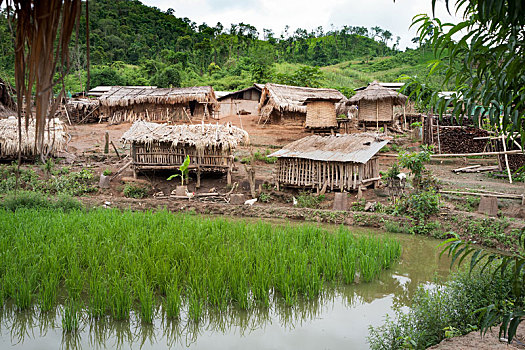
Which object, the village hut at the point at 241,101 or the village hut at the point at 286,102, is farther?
the village hut at the point at 241,101

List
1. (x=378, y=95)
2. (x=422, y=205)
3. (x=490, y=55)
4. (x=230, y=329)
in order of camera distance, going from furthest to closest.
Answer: (x=378, y=95) < (x=422, y=205) < (x=230, y=329) < (x=490, y=55)

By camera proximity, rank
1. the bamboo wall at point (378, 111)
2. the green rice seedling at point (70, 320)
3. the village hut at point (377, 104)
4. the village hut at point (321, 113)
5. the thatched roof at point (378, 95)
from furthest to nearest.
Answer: the village hut at point (321, 113) → the bamboo wall at point (378, 111) → the village hut at point (377, 104) → the thatched roof at point (378, 95) → the green rice seedling at point (70, 320)

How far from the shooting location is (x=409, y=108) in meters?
23.1

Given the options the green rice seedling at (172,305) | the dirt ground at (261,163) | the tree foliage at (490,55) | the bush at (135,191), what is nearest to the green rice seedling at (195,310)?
the green rice seedling at (172,305)

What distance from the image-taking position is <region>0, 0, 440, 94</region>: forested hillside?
100 feet

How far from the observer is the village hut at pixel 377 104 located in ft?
57.3

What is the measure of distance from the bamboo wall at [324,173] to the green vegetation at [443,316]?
23.1 ft

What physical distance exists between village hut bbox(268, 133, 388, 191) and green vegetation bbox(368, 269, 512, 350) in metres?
6.72

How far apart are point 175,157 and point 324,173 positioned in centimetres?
486

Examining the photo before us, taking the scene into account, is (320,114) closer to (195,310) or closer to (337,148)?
(337,148)

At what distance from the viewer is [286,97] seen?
20.0 metres

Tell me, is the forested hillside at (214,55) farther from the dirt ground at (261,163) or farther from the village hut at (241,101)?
the dirt ground at (261,163)

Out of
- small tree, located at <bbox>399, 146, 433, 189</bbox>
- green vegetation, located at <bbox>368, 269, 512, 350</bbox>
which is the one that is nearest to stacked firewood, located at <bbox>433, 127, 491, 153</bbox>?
small tree, located at <bbox>399, 146, 433, 189</bbox>

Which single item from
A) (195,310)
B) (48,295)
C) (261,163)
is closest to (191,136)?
(261,163)
